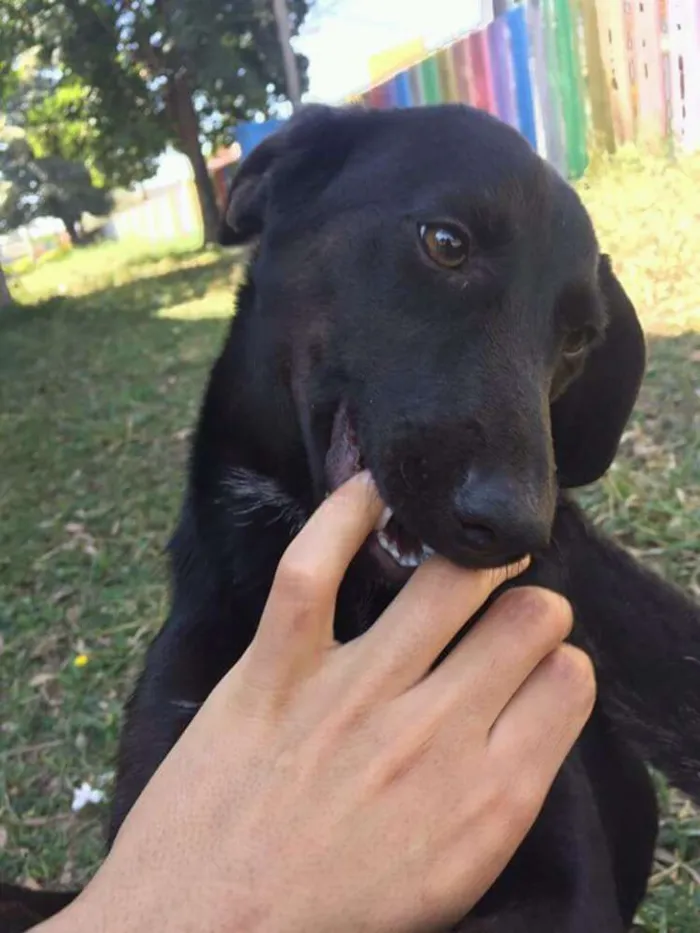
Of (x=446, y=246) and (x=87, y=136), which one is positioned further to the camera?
(x=87, y=136)

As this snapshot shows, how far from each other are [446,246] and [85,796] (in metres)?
1.96

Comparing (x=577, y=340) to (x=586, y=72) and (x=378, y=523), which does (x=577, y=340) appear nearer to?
(x=378, y=523)

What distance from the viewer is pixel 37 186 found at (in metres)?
23.1

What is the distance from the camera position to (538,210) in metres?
1.76

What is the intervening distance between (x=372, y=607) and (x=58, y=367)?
681 cm

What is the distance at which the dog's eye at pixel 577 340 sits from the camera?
186 cm

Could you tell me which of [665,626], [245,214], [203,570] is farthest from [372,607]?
[245,214]

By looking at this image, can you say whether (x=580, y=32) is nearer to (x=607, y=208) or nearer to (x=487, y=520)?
(x=607, y=208)

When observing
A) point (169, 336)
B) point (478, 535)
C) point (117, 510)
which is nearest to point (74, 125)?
point (169, 336)

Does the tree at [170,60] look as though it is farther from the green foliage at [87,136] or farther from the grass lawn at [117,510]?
the grass lawn at [117,510]

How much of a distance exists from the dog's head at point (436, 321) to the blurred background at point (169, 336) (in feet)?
1.82

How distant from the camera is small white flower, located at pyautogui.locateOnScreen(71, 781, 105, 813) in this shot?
9.36ft

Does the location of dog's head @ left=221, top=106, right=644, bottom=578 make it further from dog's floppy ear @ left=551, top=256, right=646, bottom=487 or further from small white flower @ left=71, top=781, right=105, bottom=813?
small white flower @ left=71, top=781, right=105, bottom=813

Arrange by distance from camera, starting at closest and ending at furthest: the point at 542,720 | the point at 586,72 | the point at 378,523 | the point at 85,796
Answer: the point at 542,720, the point at 378,523, the point at 85,796, the point at 586,72
